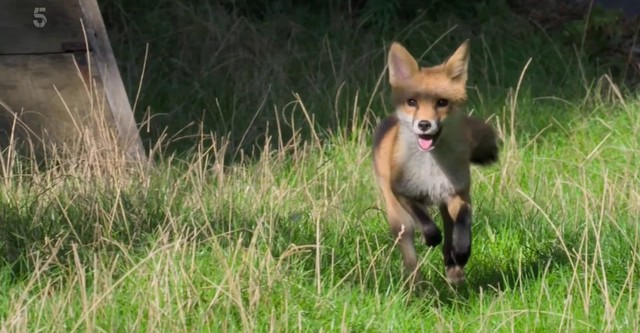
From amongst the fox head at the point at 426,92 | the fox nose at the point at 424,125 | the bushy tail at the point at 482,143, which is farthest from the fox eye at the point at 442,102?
the bushy tail at the point at 482,143

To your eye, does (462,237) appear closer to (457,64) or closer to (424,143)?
(424,143)

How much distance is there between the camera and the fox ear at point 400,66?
5.78 metres

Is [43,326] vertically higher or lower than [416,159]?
lower

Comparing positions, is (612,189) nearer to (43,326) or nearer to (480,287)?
(480,287)

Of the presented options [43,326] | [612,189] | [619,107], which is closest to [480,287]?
[612,189]

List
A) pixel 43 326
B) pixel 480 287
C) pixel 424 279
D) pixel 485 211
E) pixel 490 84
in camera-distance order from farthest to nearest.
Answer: pixel 490 84 → pixel 485 211 → pixel 424 279 → pixel 480 287 → pixel 43 326

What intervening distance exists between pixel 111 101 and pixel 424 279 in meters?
2.53

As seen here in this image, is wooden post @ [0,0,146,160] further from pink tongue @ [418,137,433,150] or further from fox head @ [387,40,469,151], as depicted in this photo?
pink tongue @ [418,137,433,150]

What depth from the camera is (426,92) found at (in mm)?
5645

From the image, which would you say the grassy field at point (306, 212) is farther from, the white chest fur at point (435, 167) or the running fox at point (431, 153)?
the white chest fur at point (435, 167)

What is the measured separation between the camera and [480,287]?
562 cm

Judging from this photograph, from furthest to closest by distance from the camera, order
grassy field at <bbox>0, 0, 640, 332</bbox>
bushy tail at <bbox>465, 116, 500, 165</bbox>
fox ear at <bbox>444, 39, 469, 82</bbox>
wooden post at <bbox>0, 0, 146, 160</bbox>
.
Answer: wooden post at <bbox>0, 0, 146, 160</bbox> → bushy tail at <bbox>465, 116, 500, 165</bbox> → fox ear at <bbox>444, 39, 469, 82</bbox> → grassy field at <bbox>0, 0, 640, 332</bbox>

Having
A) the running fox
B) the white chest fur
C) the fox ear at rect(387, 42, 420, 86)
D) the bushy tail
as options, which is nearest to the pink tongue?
the running fox

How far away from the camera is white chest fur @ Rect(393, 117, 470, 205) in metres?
5.81
